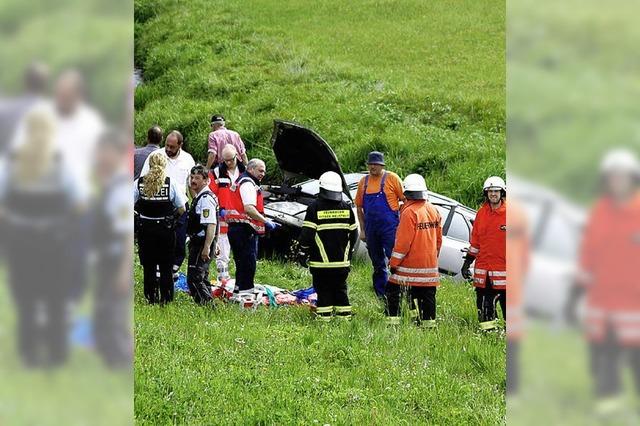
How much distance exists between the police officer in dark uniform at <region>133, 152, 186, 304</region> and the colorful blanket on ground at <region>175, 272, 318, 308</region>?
1.21m

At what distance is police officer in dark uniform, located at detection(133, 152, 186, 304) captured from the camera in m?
8.95

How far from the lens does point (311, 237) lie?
9562mm

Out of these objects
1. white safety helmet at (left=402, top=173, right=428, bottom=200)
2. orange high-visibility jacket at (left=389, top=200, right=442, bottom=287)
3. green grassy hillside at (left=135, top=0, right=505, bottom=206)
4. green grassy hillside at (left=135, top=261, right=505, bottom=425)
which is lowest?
green grassy hillside at (left=135, top=261, right=505, bottom=425)

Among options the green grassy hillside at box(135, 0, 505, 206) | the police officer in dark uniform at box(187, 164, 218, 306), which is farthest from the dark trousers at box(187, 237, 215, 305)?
the green grassy hillside at box(135, 0, 505, 206)

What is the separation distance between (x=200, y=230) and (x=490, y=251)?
303 cm
